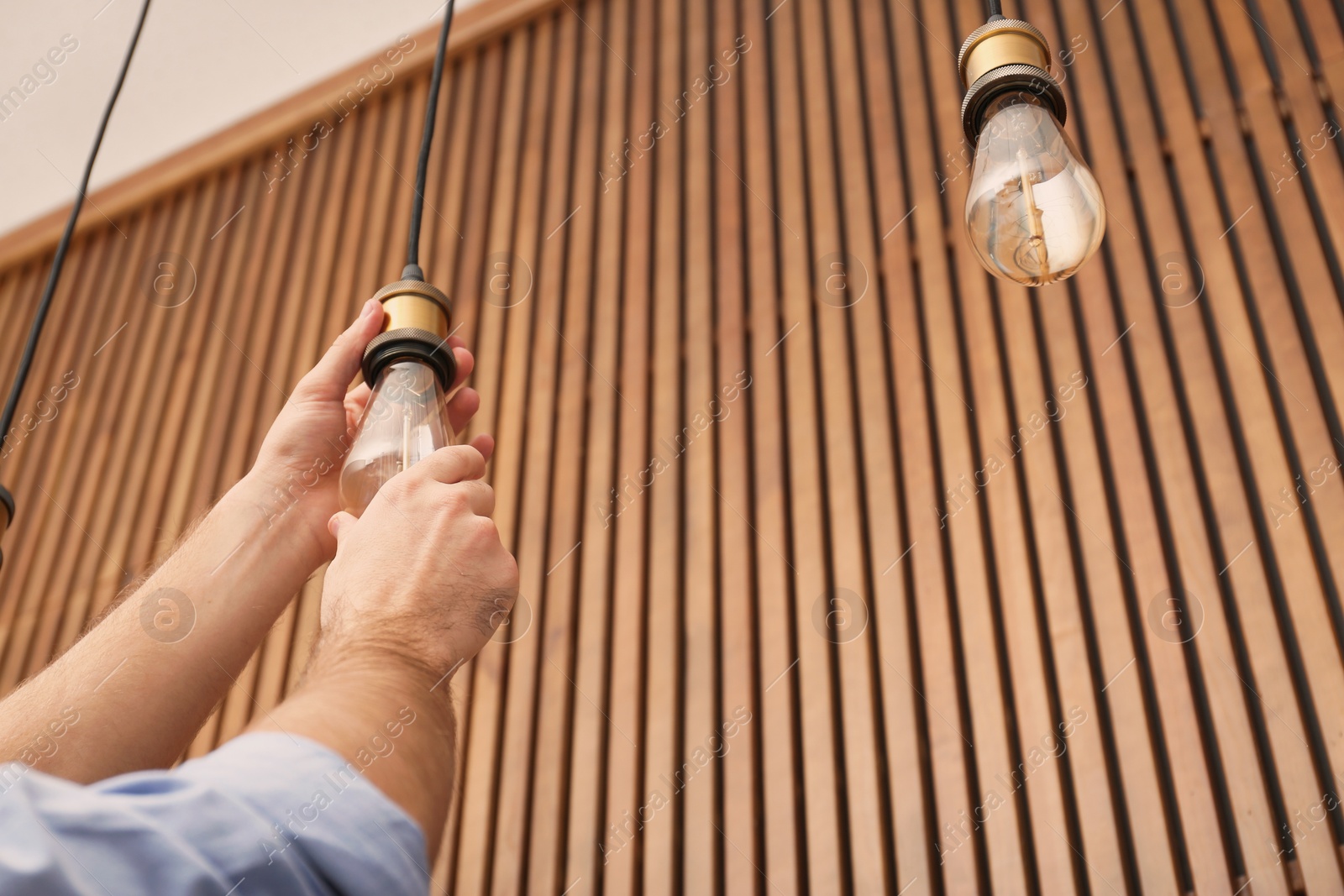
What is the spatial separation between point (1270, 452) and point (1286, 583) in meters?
0.25

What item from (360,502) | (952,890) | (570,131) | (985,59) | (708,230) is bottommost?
(952,890)

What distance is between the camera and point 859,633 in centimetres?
210

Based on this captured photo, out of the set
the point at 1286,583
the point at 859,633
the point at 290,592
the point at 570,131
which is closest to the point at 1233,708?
the point at 1286,583

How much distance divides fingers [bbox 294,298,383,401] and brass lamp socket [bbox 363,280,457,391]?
0.10 ft

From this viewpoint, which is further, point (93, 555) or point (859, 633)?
point (93, 555)

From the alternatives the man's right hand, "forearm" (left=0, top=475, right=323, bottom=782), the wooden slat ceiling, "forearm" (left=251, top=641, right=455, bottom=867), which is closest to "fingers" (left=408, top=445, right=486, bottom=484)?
the man's right hand

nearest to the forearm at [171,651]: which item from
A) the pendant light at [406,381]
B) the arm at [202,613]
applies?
the arm at [202,613]

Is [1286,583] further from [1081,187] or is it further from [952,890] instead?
[1081,187]

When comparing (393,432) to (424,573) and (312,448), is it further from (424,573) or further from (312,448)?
(312,448)

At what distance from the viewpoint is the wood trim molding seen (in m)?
3.51

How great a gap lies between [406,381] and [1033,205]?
21.2 inches

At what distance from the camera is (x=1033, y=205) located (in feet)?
2.98

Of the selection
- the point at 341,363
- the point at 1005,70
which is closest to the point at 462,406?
the point at 341,363

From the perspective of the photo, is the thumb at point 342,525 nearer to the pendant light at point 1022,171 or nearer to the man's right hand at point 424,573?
the man's right hand at point 424,573
